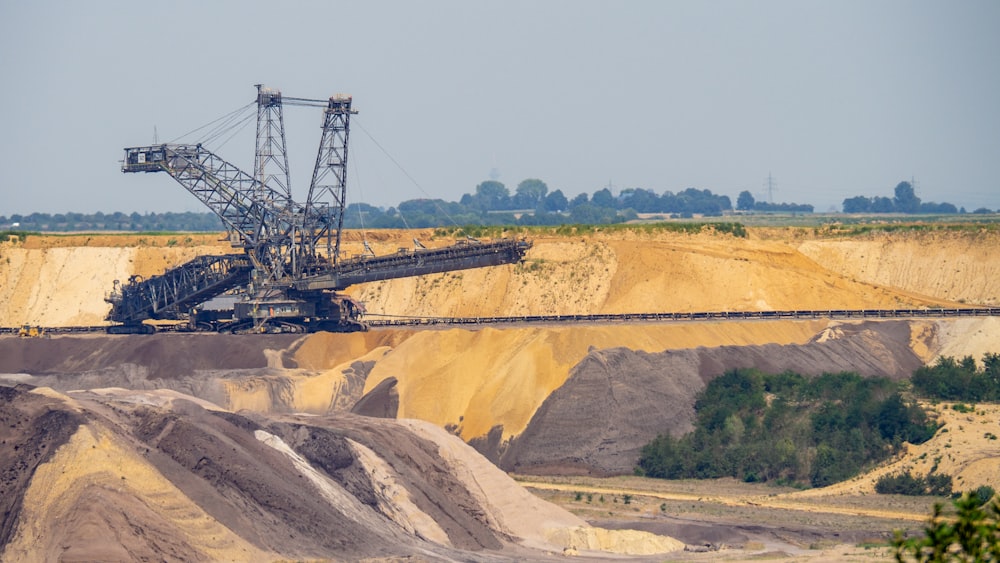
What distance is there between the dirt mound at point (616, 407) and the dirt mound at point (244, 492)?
10.8 meters

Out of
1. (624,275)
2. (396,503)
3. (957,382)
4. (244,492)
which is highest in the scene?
(624,275)

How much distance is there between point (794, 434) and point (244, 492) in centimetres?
3013

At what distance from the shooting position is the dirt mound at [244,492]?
42.9 m

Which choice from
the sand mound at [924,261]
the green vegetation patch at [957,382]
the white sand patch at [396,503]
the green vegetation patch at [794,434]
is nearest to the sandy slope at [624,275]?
the sand mound at [924,261]

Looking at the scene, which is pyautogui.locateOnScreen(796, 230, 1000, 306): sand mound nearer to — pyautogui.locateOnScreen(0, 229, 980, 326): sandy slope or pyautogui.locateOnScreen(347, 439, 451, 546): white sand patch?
pyautogui.locateOnScreen(0, 229, 980, 326): sandy slope

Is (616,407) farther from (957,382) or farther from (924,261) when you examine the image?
(924,261)

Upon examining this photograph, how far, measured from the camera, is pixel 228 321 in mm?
89188

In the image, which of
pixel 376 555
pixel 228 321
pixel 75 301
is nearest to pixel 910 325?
pixel 228 321

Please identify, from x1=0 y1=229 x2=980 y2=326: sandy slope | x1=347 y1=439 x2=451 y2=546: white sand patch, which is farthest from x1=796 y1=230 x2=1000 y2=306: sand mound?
x1=347 y1=439 x2=451 y2=546: white sand patch

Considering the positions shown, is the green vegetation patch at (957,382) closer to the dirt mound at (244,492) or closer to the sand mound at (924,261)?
the dirt mound at (244,492)

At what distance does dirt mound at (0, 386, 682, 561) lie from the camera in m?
42.9

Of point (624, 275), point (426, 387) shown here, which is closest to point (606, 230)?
point (624, 275)

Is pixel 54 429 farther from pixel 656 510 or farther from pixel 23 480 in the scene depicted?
pixel 656 510

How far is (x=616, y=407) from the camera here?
70.4 metres
